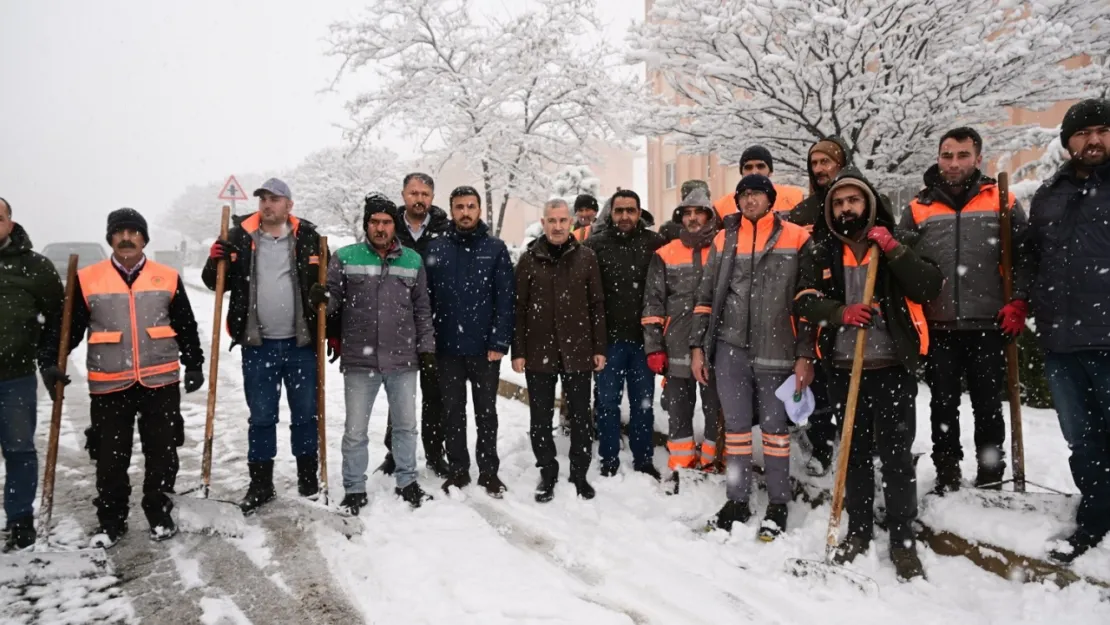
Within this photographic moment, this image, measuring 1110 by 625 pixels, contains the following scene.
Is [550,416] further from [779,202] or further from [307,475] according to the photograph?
[779,202]

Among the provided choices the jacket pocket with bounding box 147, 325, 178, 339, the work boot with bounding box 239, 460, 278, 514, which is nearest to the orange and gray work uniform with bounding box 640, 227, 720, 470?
the work boot with bounding box 239, 460, 278, 514

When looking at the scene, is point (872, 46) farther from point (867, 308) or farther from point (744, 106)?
point (867, 308)

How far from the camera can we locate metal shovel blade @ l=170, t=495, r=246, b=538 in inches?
158

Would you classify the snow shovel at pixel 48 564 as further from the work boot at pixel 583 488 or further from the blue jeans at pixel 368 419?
the work boot at pixel 583 488

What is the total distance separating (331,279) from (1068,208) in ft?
14.7

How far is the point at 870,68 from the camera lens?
7156 mm

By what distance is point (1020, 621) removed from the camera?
3.01 m

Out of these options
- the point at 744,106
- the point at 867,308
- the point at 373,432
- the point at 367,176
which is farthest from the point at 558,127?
the point at 367,176

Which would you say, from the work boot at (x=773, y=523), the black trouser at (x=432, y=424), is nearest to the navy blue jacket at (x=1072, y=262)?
the work boot at (x=773, y=523)

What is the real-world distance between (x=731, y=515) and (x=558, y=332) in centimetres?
174

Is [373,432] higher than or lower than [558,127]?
lower

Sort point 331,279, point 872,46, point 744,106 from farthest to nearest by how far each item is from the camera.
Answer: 1. point 744,106
2. point 872,46
3. point 331,279

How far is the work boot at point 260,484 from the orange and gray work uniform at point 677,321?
2893 mm

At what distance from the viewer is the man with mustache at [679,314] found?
4641 millimetres
